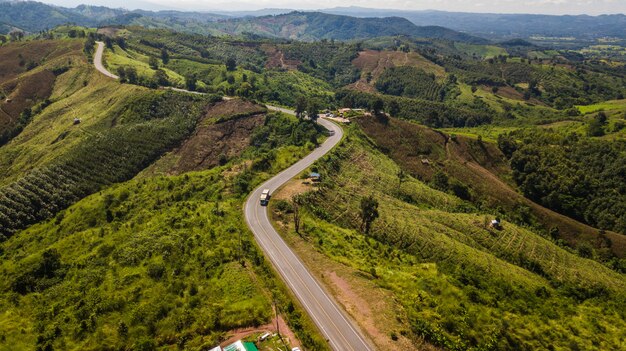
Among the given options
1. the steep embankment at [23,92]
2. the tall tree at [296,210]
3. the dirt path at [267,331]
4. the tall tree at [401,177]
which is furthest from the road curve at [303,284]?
the steep embankment at [23,92]

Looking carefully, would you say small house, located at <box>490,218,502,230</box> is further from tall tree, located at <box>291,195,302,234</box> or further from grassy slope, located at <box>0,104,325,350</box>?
grassy slope, located at <box>0,104,325,350</box>

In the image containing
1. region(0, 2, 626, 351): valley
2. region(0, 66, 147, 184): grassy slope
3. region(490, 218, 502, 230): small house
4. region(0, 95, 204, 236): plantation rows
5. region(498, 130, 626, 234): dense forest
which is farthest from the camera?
region(0, 66, 147, 184): grassy slope

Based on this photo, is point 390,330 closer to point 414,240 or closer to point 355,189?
point 414,240

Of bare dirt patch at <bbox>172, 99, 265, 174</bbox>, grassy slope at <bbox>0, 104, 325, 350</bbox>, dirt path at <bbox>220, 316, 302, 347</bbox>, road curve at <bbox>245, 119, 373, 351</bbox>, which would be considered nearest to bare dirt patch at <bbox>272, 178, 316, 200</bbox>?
road curve at <bbox>245, 119, 373, 351</bbox>

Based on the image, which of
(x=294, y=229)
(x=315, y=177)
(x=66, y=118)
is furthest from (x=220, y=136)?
(x=294, y=229)

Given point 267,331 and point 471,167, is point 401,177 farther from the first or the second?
point 267,331
